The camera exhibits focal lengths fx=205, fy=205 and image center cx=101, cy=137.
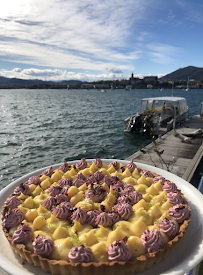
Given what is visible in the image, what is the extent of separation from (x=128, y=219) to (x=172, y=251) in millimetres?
942

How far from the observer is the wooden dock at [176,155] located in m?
11.3

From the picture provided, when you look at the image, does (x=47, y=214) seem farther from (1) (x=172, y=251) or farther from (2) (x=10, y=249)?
(1) (x=172, y=251)

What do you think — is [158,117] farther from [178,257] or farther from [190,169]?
[178,257]

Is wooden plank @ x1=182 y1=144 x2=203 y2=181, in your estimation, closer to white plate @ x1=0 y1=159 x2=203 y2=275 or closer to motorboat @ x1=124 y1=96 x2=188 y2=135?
white plate @ x1=0 y1=159 x2=203 y2=275

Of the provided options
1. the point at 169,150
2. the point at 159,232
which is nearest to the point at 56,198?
the point at 159,232

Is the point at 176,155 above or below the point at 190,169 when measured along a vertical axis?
below

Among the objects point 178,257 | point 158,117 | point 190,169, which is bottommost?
point 190,169

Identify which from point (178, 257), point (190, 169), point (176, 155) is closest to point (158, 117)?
point (176, 155)

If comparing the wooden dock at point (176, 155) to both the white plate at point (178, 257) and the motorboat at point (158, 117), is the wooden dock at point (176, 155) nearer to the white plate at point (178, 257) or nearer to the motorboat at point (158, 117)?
the motorboat at point (158, 117)

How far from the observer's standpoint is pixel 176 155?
14109 millimetres

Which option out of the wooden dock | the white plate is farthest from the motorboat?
the white plate

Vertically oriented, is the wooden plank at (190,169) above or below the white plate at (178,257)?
below

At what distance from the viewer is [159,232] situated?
3.58 meters

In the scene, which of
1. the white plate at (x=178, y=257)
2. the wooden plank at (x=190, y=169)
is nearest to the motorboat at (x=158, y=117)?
the wooden plank at (x=190, y=169)
